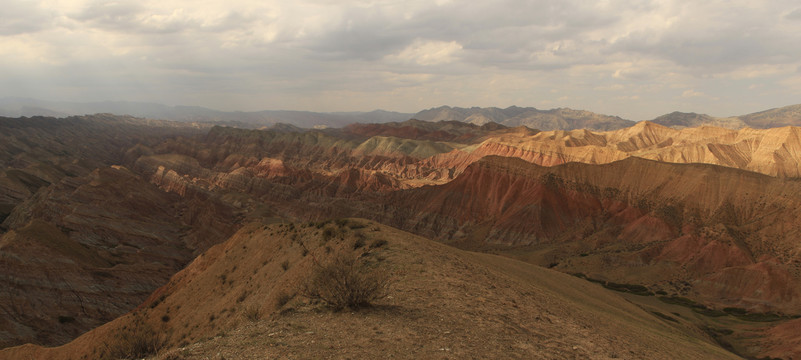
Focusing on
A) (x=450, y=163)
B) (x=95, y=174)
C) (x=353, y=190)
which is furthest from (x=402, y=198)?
(x=95, y=174)

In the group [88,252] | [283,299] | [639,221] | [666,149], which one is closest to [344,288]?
[283,299]

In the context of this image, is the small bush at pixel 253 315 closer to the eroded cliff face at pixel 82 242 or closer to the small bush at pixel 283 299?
the small bush at pixel 283 299

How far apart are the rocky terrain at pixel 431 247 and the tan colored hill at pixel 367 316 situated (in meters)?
0.11

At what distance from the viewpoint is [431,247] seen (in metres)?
22.6

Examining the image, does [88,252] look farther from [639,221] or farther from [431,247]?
[639,221]

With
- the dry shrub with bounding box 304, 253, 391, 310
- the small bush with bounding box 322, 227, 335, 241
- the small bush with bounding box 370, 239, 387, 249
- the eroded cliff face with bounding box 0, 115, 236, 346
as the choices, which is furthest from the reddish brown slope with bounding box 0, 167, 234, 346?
the dry shrub with bounding box 304, 253, 391, 310

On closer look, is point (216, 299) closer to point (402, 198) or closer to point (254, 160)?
point (402, 198)

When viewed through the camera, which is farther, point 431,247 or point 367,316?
point 431,247

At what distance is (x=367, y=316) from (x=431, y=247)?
385 inches

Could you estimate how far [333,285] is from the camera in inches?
554

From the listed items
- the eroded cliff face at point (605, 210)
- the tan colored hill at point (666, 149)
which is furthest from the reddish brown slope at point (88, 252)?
the tan colored hill at point (666, 149)

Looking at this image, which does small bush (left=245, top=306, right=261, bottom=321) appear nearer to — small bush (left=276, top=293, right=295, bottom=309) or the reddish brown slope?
small bush (left=276, top=293, right=295, bottom=309)

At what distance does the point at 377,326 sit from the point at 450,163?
154948 mm

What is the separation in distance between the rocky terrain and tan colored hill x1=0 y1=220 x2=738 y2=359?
0.11m
